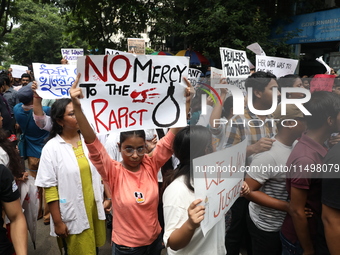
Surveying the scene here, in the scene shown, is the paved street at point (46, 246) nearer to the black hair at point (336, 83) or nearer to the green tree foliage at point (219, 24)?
the black hair at point (336, 83)

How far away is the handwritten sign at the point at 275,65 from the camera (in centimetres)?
516

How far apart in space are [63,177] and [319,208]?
1.99m

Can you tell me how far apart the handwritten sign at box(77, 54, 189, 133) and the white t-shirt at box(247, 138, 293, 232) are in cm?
65

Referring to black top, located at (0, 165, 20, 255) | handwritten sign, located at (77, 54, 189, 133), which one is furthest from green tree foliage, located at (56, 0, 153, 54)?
black top, located at (0, 165, 20, 255)

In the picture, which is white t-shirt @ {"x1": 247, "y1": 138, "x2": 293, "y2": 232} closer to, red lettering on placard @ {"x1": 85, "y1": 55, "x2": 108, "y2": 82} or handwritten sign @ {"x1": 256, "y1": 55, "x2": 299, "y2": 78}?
red lettering on placard @ {"x1": 85, "y1": 55, "x2": 108, "y2": 82}

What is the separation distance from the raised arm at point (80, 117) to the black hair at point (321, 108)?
1.43 metres

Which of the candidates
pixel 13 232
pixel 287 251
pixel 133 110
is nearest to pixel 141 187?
pixel 133 110

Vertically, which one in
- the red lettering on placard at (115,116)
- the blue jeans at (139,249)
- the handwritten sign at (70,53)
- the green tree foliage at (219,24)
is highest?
the green tree foliage at (219,24)

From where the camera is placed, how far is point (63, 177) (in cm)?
276

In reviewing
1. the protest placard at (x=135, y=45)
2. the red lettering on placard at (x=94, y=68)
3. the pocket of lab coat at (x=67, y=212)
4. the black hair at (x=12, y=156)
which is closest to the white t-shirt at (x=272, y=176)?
the red lettering on placard at (x=94, y=68)

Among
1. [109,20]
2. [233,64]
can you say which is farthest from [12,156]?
[109,20]

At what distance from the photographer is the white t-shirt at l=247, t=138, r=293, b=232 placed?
2.37 metres

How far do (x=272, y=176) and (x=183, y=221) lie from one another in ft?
3.11

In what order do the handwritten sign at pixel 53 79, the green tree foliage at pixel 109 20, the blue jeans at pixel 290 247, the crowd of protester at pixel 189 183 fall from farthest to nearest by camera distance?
the green tree foliage at pixel 109 20, the handwritten sign at pixel 53 79, the blue jeans at pixel 290 247, the crowd of protester at pixel 189 183
